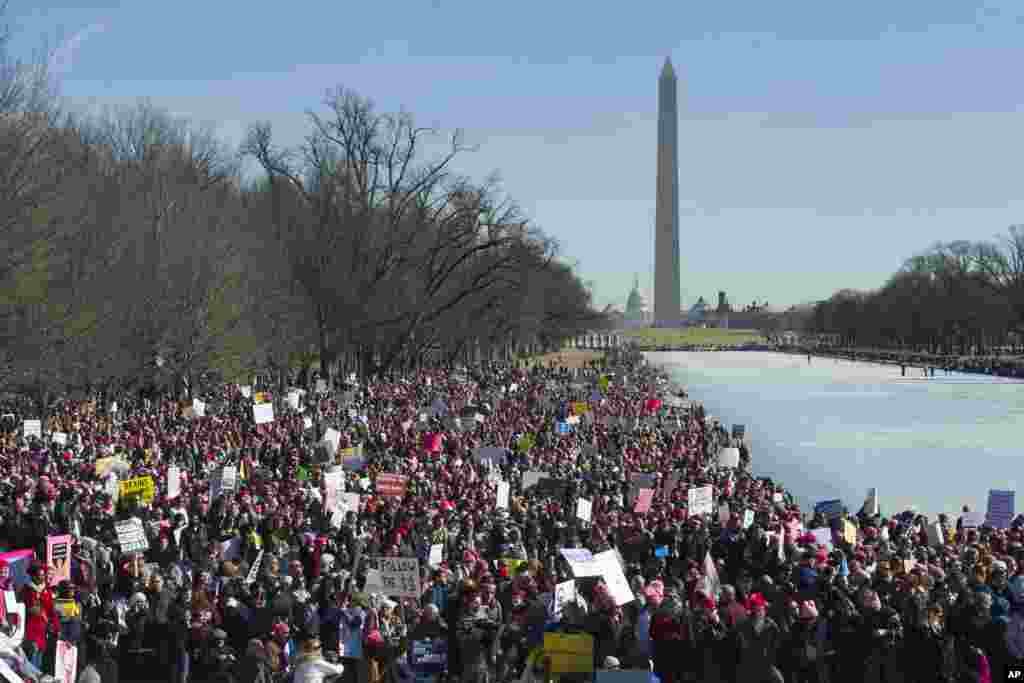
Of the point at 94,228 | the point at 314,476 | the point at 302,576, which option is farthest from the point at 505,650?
the point at 94,228

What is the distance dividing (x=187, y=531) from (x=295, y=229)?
45.1 metres

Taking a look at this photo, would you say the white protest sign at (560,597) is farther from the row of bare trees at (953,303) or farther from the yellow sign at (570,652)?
the row of bare trees at (953,303)

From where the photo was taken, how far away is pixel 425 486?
64.6 ft

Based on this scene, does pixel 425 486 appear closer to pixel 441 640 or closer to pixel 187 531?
pixel 187 531

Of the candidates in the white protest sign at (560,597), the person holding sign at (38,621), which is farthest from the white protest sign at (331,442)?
the white protest sign at (560,597)

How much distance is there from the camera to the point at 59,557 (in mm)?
13711

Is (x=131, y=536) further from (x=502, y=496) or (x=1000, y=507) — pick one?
(x=1000, y=507)

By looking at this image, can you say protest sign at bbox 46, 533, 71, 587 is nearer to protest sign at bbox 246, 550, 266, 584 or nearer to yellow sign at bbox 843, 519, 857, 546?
protest sign at bbox 246, 550, 266, 584

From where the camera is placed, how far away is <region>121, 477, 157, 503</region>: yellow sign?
18.3 metres

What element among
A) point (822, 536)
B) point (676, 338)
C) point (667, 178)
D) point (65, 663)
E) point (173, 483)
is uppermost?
point (667, 178)

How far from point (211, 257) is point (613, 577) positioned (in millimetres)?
34715

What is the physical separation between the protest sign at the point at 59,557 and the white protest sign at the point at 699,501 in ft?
24.3

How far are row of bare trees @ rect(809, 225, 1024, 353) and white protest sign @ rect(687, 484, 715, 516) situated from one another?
103 meters

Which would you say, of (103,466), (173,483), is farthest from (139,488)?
(103,466)
